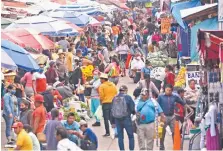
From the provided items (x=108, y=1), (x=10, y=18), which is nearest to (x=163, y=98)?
(x=10, y=18)

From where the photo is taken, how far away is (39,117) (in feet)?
49.7

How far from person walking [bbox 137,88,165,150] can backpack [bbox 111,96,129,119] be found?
1.25ft

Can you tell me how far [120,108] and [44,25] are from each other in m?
12.6

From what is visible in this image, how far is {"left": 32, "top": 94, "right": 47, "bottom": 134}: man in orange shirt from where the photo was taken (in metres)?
15.1

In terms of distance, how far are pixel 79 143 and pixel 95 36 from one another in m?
24.8

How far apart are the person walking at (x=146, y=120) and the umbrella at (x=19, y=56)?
14.5 ft

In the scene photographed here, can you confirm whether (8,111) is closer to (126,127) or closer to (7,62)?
(7,62)

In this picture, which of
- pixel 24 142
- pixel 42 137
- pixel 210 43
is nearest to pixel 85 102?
pixel 42 137

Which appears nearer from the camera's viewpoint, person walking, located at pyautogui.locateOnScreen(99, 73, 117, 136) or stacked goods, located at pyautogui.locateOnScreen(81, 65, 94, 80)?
person walking, located at pyautogui.locateOnScreen(99, 73, 117, 136)

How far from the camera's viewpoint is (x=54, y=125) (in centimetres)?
1398

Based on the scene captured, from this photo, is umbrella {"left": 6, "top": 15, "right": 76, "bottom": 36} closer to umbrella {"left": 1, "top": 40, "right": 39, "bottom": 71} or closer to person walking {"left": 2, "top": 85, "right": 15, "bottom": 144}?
umbrella {"left": 1, "top": 40, "right": 39, "bottom": 71}

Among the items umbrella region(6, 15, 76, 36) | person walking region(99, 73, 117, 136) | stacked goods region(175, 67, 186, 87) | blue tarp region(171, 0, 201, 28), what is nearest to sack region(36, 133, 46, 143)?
person walking region(99, 73, 117, 136)

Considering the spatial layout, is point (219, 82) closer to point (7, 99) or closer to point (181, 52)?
point (7, 99)

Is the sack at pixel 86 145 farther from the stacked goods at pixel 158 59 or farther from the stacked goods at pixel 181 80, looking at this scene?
the stacked goods at pixel 158 59
